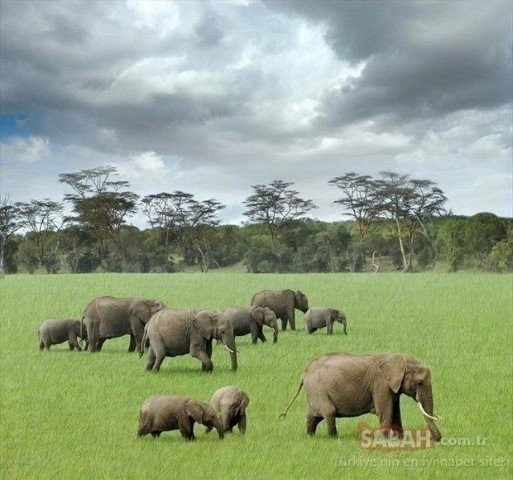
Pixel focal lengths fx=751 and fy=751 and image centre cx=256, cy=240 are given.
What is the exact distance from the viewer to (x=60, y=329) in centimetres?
2028

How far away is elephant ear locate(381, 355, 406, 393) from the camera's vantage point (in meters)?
9.09

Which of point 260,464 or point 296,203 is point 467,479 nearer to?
point 260,464

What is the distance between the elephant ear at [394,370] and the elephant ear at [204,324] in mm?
5799

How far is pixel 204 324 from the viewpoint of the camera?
48.0ft

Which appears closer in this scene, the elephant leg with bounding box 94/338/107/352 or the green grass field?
the green grass field

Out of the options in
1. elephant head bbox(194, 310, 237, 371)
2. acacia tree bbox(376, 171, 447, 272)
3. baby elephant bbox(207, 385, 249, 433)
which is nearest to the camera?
baby elephant bbox(207, 385, 249, 433)

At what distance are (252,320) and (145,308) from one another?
307cm

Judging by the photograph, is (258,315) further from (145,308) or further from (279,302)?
(279,302)

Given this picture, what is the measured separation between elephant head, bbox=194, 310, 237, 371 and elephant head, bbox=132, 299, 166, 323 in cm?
397

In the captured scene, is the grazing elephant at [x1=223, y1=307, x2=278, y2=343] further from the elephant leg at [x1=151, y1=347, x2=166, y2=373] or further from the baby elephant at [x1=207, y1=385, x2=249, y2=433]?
the baby elephant at [x1=207, y1=385, x2=249, y2=433]

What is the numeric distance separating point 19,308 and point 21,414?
71.0 feet

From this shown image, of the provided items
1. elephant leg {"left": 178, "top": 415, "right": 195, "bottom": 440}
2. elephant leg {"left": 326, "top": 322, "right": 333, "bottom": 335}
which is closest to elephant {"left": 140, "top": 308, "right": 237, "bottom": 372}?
elephant leg {"left": 178, "top": 415, "right": 195, "bottom": 440}

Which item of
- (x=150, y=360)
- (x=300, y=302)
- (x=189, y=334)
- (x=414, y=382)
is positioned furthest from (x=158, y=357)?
(x=300, y=302)

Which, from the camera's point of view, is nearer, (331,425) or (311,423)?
(331,425)
